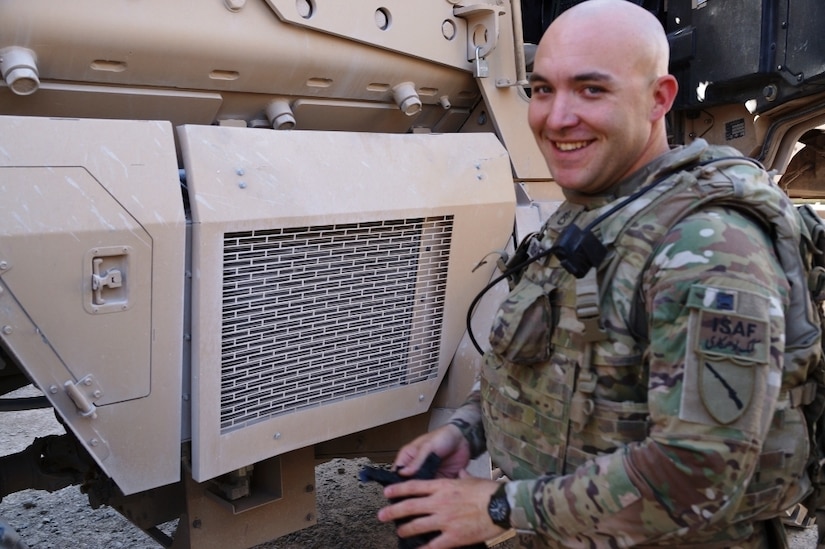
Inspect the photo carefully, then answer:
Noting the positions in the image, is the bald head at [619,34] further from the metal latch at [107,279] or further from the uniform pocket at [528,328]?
the metal latch at [107,279]

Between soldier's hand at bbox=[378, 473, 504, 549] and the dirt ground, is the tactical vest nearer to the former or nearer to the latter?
soldier's hand at bbox=[378, 473, 504, 549]

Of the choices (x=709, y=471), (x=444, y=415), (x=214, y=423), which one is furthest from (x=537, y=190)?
(x=709, y=471)

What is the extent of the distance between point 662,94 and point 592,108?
0.13 m

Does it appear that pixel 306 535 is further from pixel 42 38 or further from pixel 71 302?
pixel 42 38

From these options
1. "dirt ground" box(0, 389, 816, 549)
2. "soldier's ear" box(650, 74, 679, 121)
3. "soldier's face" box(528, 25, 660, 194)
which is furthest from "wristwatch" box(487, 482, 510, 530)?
"dirt ground" box(0, 389, 816, 549)

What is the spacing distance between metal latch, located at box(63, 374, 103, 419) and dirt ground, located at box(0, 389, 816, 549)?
1.68m

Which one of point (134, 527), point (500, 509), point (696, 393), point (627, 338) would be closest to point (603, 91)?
point (627, 338)

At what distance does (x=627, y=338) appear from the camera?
1359 mm

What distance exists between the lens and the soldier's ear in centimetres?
146

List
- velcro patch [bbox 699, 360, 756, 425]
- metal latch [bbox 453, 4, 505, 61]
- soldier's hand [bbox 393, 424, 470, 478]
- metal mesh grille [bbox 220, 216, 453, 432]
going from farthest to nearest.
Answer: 1. metal latch [bbox 453, 4, 505, 61]
2. metal mesh grille [bbox 220, 216, 453, 432]
3. soldier's hand [bbox 393, 424, 470, 478]
4. velcro patch [bbox 699, 360, 756, 425]

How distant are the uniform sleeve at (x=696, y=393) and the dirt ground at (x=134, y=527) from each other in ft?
7.38

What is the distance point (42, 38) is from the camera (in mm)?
1929

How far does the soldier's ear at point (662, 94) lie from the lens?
1460 millimetres

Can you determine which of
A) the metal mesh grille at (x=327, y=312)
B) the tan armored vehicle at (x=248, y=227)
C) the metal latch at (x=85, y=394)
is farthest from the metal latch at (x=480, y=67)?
the metal latch at (x=85, y=394)
